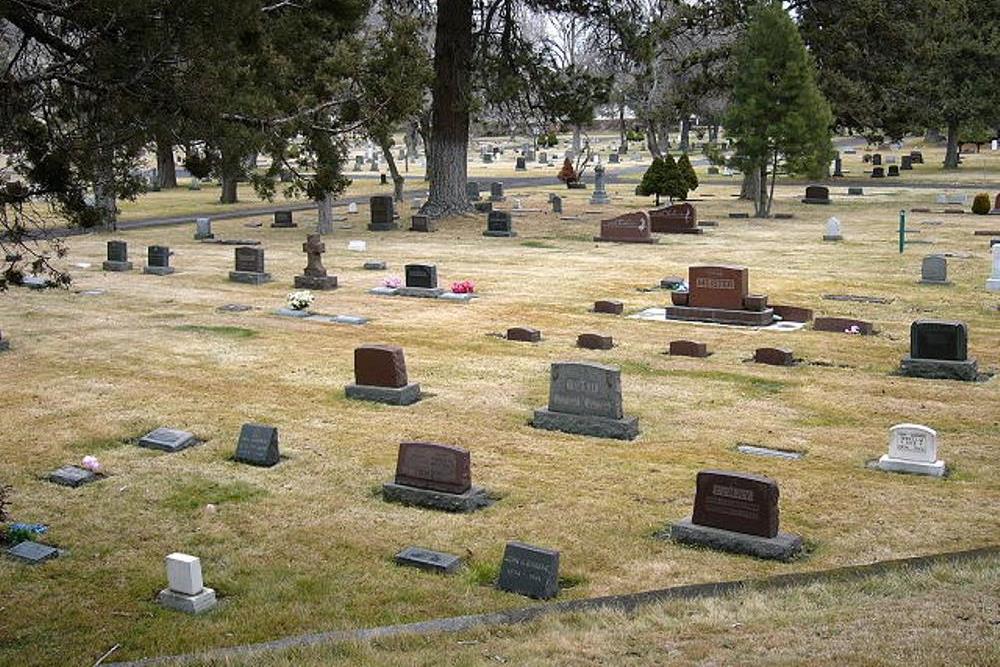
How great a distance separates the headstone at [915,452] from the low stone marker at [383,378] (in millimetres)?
6715

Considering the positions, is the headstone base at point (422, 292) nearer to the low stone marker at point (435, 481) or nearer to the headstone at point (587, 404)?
the headstone at point (587, 404)

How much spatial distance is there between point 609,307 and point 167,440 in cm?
1117

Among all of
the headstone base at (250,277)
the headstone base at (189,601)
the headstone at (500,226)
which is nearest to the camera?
the headstone base at (189,601)

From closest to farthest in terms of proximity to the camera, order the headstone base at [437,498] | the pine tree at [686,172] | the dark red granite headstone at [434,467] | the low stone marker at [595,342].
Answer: the headstone base at [437,498], the dark red granite headstone at [434,467], the low stone marker at [595,342], the pine tree at [686,172]

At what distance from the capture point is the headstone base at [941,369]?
17794 mm

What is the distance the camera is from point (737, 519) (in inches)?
447

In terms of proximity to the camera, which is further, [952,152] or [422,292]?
[952,152]

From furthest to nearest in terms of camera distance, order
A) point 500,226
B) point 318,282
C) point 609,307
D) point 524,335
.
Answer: point 500,226 < point 318,282 < point 609,307 < point 524,335

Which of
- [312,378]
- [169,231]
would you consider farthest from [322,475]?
[169,231]

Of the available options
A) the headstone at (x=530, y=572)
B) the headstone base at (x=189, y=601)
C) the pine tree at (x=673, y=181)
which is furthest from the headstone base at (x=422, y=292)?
the pine tree at (x=673, y=181)

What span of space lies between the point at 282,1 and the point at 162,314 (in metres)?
12.2

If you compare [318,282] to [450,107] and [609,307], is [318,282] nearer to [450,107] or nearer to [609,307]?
[609,307]

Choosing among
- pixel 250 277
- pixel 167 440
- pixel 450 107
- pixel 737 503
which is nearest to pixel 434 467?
pixel 737 503

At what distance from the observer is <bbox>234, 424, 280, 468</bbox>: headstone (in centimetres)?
1411
